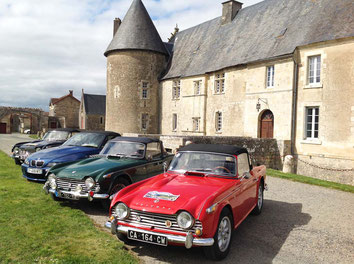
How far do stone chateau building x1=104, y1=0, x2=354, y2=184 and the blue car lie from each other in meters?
11.3

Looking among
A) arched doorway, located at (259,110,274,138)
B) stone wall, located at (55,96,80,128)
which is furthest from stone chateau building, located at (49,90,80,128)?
arched doorway, located at (259,110,274,138)

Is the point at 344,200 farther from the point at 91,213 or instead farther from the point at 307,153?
the point at 307,153

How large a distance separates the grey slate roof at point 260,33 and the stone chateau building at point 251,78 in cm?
7

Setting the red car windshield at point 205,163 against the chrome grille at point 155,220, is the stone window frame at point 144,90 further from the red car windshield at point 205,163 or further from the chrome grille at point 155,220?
the chrome grille at point 155,220

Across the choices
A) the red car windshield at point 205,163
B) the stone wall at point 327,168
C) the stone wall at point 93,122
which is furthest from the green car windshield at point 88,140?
the stone wall at point 93,122

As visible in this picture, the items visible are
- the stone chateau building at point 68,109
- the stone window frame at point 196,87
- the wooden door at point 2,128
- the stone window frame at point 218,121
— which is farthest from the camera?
the stone chateau building at point 68,109

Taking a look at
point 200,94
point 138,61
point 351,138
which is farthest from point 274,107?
point 138,61

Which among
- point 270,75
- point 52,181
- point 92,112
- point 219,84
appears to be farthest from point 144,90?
point 92,112

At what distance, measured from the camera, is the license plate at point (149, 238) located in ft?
13.3

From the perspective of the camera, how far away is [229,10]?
82.4ft

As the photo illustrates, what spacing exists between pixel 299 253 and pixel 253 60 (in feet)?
52.0

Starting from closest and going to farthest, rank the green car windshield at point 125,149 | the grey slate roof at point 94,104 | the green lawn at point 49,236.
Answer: the green lawn at point 49,236
the green car windshield at point 125,149
the grey slate roof at point 94,104

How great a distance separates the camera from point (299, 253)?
15.3 ft

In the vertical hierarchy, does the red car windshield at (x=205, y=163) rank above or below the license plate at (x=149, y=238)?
above
